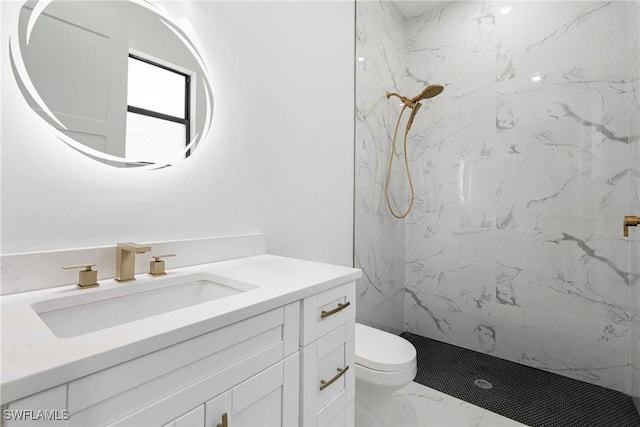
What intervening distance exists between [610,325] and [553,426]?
29.6 inches

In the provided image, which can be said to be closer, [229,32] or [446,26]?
[229,32]

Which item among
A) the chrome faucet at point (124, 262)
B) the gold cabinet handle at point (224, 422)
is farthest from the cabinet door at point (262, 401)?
the chrome faucet at point (124, 262)

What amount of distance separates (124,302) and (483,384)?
2.03 meters

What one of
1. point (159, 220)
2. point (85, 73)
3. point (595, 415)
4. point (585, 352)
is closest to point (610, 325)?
point (585, 352)

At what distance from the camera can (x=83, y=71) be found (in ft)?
3.25

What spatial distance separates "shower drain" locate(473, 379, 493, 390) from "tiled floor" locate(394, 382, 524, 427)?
22cm

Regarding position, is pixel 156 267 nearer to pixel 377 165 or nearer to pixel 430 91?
pixel 377 165

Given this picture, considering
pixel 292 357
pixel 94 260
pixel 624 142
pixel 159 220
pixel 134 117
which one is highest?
pixel 624 142

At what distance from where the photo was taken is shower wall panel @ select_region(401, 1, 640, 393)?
74.8 inches

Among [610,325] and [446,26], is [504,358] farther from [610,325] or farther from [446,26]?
[446,26]

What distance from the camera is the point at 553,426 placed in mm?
1610

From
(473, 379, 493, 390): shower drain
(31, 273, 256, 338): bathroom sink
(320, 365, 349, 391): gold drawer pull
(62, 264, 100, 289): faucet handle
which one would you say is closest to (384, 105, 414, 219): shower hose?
(473, 379, 493, 390): shower drain

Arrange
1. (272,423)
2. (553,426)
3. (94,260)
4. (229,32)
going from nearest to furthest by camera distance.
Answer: (272,423)
(94,260)
(229,32)
(553,426)

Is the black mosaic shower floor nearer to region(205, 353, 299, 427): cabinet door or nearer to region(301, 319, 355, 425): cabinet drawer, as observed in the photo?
region(301, 319, 355, 425): cabinet drawer
